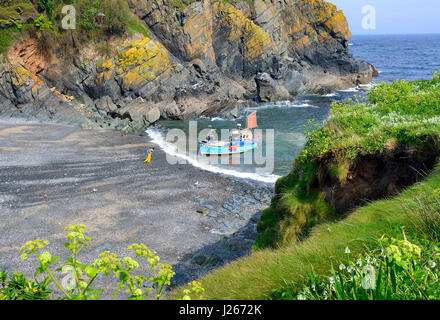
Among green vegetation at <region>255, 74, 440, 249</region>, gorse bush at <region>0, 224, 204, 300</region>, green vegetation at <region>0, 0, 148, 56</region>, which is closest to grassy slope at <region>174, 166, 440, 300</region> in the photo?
gorse bush at <region>0, 224, 204, 300</region>

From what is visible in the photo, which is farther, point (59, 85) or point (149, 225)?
point (59, 85)

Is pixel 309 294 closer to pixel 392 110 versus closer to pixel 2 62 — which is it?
pixel 392 110

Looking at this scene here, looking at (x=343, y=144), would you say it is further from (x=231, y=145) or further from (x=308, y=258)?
(x=231, y=145)

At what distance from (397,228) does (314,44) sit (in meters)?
75.0

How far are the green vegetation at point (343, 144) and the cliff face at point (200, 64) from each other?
32536 millimetres

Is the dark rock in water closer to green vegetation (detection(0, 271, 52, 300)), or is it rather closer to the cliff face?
the cliff face

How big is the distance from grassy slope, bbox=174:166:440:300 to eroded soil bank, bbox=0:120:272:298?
839cm

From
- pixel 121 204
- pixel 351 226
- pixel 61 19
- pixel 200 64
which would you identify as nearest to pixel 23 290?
pixel 351 226

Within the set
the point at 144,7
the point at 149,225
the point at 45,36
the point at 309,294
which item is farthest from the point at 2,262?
the point at 144,7

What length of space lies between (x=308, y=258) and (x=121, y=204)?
16.8 metres

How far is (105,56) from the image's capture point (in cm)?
5072

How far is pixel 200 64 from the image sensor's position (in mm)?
56156

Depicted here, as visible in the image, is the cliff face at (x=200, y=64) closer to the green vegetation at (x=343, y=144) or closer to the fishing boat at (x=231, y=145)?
the fishing boat at (x=231, y=145)

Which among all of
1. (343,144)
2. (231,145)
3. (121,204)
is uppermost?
(343,144)
